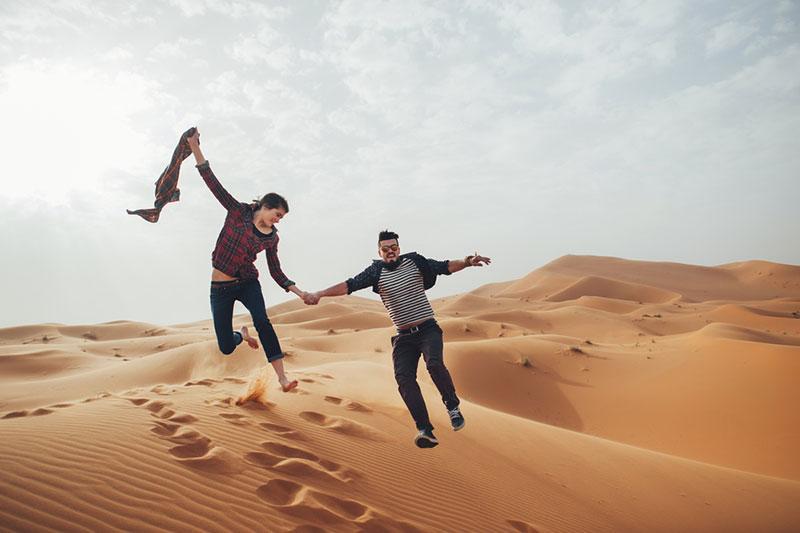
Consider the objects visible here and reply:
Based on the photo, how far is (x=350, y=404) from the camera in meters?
6.01

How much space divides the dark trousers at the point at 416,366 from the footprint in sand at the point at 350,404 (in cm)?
161

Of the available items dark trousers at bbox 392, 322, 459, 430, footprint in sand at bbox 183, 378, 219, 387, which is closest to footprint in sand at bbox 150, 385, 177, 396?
footprint in sand at bbox 183, 378, 219, 387

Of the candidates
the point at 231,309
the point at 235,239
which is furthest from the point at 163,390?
the point at 235,239

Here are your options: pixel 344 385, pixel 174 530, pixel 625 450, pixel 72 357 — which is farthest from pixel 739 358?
pixel 72 357

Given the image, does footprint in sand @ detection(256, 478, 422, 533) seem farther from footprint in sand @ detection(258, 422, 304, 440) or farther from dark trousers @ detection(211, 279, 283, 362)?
dark trousers @ detection(211, 279, 283, 362)

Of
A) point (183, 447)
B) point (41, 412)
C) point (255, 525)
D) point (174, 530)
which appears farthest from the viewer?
point (41, 412)

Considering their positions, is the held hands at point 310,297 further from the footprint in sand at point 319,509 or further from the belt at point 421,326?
the footprint in sand at point 319,509

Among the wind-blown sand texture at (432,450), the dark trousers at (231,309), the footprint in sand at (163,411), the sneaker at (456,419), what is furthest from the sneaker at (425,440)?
the footprint in sand at (163,411)

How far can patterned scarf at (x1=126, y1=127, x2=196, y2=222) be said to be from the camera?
5211 millimetres

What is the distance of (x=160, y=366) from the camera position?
48.3 ft

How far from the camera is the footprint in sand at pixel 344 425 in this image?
484 centimetres

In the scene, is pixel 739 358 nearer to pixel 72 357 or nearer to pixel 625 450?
pixel 625 450

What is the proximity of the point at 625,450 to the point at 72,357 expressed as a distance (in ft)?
70.5

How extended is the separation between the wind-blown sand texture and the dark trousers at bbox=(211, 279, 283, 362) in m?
0.69
